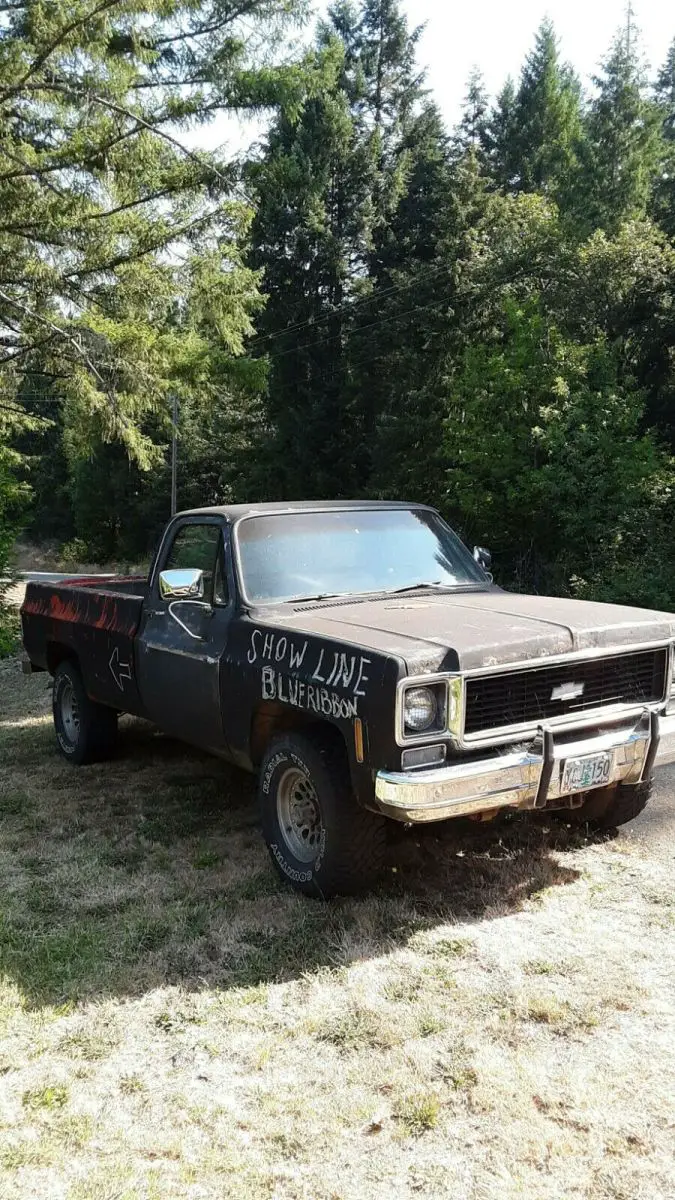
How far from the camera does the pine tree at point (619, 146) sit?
1187 inches

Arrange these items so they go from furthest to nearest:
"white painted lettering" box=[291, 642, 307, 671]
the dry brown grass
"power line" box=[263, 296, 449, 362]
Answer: "power line" box=[263, 296, 449, 362] → "white painted lettering" box=[291, 642, 307, 671] → the dry brown grass

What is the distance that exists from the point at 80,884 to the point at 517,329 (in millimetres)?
19985

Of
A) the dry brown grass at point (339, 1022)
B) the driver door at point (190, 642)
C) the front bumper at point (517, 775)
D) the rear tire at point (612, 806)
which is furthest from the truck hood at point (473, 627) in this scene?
the dry brown grass at point (339, 1022)

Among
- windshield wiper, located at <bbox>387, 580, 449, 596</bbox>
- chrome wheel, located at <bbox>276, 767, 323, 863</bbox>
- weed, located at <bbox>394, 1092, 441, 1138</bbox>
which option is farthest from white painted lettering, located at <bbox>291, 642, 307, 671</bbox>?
weed, located at <bbox>394, 1092, 441, 1138</bbox>

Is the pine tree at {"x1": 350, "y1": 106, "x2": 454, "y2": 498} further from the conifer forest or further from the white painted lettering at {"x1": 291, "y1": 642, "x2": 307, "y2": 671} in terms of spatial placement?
the white painted lettering at {"x1": 291, "y1": 642, "x2": 307, "y2": 671}

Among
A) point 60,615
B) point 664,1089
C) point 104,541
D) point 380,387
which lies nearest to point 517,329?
point 380,387

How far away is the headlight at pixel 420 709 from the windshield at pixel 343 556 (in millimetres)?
1389

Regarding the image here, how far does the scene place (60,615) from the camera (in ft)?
23.3

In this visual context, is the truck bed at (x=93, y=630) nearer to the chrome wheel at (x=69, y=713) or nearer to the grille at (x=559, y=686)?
the chrome wheel at (x=69, y=713)

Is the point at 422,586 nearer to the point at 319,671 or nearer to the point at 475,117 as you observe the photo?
the point at 319,671

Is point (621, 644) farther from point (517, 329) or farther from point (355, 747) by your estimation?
point (517, 329)

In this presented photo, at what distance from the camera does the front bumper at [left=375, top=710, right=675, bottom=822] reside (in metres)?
3.71

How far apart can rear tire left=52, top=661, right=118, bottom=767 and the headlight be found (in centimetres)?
357

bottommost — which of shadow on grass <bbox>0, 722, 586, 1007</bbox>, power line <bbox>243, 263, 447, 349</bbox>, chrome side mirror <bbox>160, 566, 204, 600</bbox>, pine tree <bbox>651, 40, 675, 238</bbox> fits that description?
shadow on grass <bbox>0, 722, 586, 1007</bbox>
